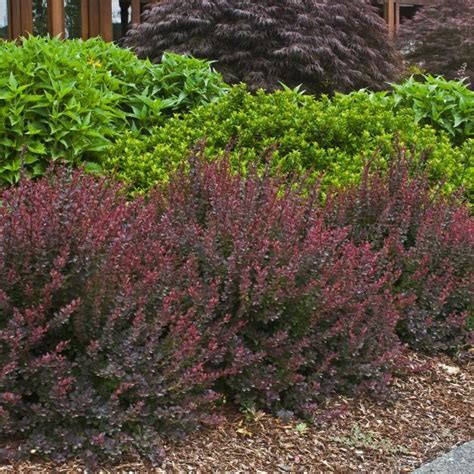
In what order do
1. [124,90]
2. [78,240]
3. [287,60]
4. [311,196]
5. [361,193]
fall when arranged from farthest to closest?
[287,60] < [124,90] < [361,193] < [311,196] < [78,240]

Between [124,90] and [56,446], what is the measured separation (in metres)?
4.45

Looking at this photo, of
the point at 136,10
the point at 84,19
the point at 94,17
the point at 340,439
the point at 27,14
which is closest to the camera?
the point at 340,439

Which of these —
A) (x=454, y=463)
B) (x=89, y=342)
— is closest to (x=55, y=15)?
(x=89, y=342)

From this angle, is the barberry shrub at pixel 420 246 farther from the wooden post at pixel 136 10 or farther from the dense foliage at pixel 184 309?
the wooden post at pixel 136 10

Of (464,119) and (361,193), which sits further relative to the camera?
(464,119)

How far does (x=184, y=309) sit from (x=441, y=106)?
4292mm

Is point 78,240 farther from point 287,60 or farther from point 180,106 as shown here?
point 287,60

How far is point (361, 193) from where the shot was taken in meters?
4.55

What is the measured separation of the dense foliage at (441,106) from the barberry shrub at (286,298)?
11.0ft

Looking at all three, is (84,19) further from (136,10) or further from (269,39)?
(269,39)

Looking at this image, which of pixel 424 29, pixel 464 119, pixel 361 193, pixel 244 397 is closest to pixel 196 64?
pixel 464 119

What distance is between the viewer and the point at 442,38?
1545cm

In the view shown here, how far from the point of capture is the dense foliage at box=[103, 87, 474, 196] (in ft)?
18.9

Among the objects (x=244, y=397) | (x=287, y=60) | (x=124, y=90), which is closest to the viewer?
(x=244, y=397)
